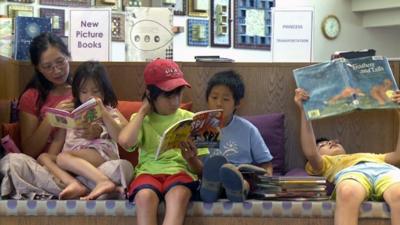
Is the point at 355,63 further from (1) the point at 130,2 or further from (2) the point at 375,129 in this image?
(1) the point at 130,2

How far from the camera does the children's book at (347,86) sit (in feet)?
9.16

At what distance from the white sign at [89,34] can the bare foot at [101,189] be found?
1.05m

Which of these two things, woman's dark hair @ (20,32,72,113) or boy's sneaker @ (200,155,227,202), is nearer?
boy's sneaker @ (200,155,227,202)

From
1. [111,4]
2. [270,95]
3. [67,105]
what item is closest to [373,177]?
[270,95]

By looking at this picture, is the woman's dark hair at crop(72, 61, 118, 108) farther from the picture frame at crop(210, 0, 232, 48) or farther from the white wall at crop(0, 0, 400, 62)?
the picture frame at crop(210, 0, 232, 48)

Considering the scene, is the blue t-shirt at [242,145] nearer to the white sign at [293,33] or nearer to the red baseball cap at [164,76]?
the red baseball cap at [164,76]

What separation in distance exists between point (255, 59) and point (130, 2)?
155cm

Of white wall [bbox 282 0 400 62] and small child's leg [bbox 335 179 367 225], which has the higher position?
white wall [bbox 282 0 400 62]

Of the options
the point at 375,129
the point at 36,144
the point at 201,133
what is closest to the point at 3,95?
the point at 36,144

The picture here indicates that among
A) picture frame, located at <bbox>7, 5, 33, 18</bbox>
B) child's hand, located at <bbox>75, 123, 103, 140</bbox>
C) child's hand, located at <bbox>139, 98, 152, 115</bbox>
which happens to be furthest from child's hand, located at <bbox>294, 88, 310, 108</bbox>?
picture frame, located at <bbox>7, 5, 33, 18</bbox>

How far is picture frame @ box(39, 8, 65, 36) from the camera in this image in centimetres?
548

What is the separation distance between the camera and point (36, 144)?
2.83m

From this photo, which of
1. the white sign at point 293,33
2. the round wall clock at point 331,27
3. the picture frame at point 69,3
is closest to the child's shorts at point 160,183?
the white sign at point 293,33

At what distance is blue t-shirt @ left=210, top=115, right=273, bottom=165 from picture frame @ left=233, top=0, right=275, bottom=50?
3.64 m
